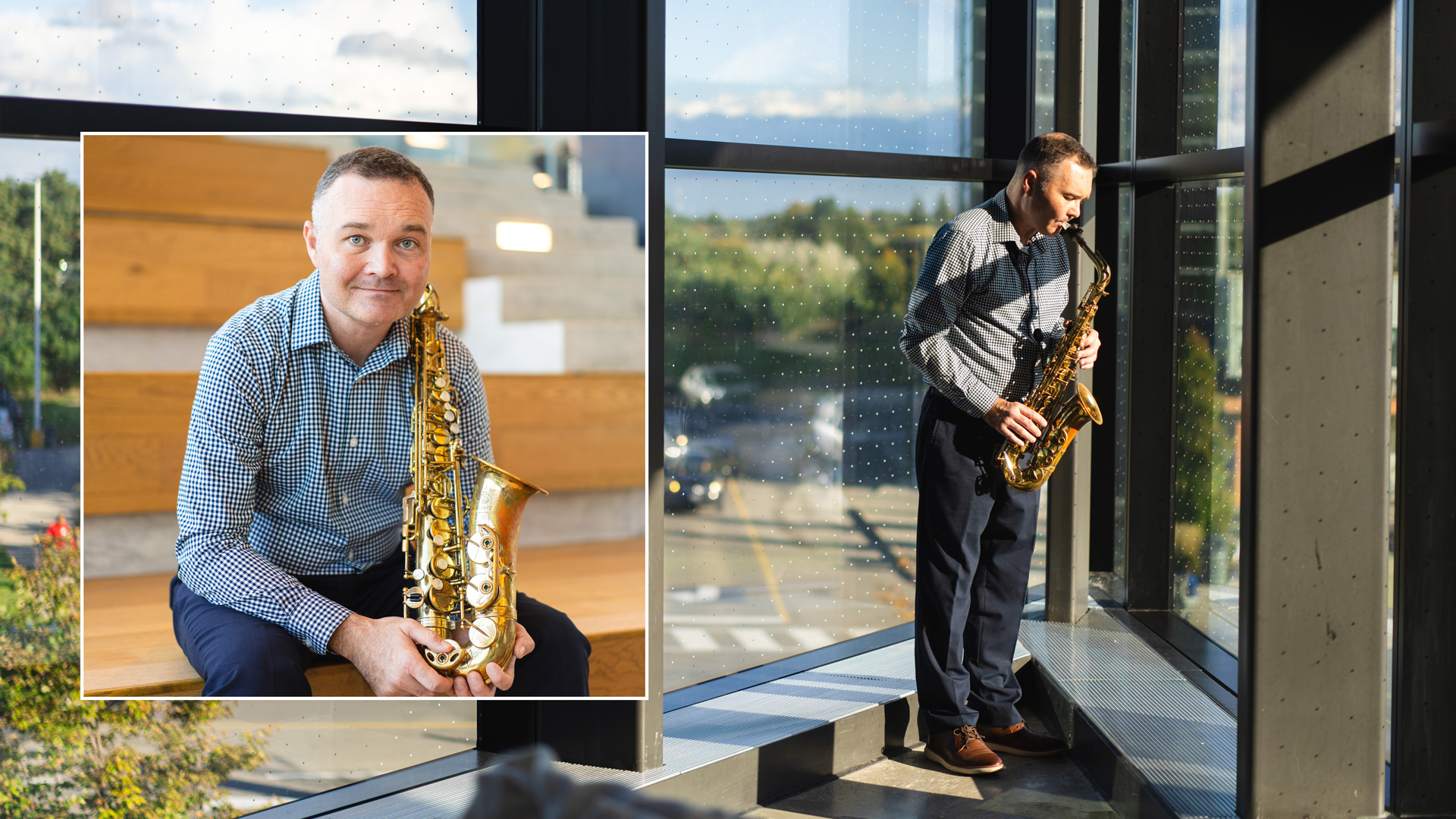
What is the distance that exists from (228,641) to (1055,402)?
244cm

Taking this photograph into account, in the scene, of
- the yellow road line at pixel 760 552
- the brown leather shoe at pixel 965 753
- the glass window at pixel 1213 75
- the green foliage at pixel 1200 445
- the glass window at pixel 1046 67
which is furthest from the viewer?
the glass window at pixel 1046 67

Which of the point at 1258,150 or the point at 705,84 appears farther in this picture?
the point at 705,84

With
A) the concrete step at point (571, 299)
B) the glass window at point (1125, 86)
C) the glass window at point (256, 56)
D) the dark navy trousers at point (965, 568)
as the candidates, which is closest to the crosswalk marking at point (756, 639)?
the dark navy trousers at point (965, 568)

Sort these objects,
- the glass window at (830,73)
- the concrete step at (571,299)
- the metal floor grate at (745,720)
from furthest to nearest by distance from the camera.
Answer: the glass window at (830,73) < the metal floor grate at (745,720) < the concrete step at (571,299)

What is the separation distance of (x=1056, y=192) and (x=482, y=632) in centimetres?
205

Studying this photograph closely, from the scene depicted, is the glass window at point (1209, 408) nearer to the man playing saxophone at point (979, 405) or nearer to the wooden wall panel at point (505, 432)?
the man playing saxophone at point (979, 405)

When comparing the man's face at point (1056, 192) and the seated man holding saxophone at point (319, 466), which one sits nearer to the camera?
the seated man holding saxophone at point (319, 466)

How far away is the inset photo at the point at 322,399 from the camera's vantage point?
8.06 ft

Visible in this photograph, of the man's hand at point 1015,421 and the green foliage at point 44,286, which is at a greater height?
the green foliage at point 44,286

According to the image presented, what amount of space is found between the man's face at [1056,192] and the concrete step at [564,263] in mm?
1301

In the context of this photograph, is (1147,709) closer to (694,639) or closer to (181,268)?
→ (694,639)

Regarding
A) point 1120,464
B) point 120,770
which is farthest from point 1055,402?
point 120,770

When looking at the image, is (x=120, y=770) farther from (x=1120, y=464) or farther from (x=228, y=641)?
(x=1120, y=464)

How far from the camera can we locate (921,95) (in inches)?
169
